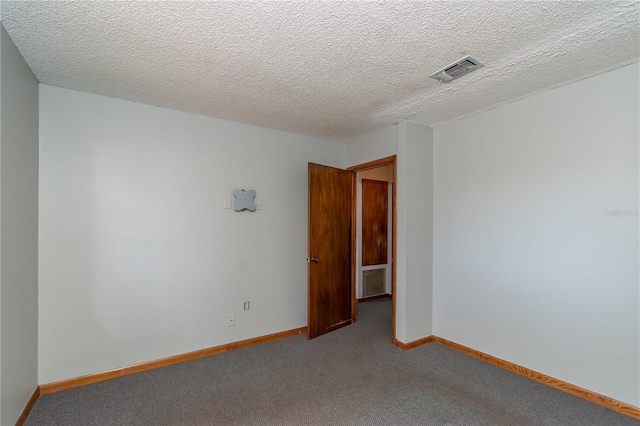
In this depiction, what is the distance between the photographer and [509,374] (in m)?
2.65

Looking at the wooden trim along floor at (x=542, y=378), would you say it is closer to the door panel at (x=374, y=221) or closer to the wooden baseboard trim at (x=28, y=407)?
the door panel at (x=374, y=221)

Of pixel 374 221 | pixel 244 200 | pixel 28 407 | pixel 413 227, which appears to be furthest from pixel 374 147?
pixel 28 407

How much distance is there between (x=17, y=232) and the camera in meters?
1.96

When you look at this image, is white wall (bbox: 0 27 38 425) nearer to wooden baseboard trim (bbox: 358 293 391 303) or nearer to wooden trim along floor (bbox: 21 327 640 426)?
wooden trim along floor (bbox: 21 327 640 426)

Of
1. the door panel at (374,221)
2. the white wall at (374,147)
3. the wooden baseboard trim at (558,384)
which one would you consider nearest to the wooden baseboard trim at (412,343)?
the wooden baseboard trim at (558,384)

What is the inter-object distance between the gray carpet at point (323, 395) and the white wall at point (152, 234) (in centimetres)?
38

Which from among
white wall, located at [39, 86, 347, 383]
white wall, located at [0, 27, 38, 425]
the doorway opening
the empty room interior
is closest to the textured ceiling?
the empty room interior

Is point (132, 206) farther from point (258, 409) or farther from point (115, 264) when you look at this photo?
point (258, 409)

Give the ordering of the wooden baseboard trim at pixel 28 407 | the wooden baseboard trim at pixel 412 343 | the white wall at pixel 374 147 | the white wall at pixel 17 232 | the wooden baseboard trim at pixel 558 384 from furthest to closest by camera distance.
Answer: the white wall at pixel 374 147
the wooden baseboard trim at pixel 412 343
the wooden baseboard trim at pixel 558 384
the wooden baseboard trim at pixel 28 407
the white wall at pixel 17 232

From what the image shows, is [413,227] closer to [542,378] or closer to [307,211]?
[307,211]

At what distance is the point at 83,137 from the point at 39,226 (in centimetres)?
81

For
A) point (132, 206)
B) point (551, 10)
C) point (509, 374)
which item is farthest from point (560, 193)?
point (132, 206)

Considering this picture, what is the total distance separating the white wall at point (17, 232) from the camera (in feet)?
5.77

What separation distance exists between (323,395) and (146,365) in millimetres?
1694
